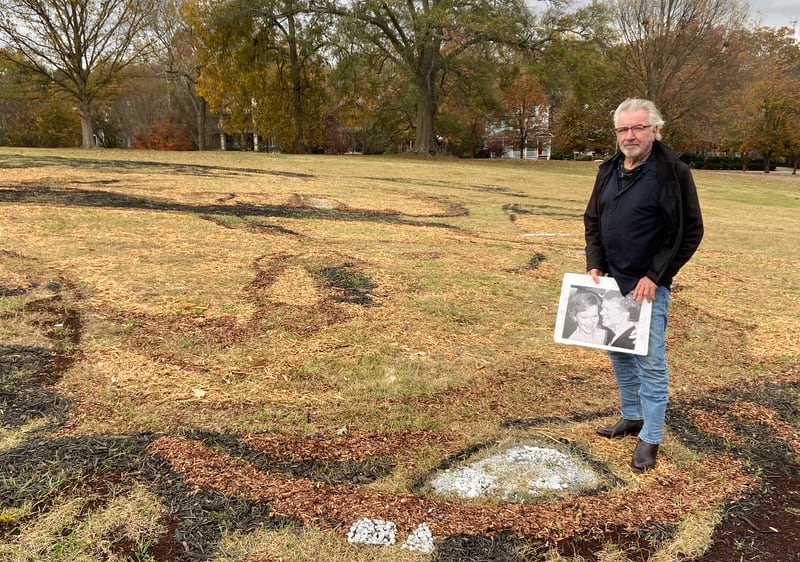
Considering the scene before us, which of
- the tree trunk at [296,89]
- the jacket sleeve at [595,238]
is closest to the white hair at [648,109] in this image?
the jacket sleeve at [595,238]

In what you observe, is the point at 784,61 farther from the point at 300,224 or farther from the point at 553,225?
the point at 300,224

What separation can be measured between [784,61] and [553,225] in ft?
132

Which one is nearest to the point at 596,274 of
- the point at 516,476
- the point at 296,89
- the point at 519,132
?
the point at 516,476

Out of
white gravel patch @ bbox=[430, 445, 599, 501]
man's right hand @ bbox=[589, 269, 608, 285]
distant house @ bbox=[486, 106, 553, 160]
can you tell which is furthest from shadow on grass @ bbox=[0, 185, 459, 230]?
distant house @ bbox=[486, 106, 553, 160]

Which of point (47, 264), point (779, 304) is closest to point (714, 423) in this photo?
point (779, 304)

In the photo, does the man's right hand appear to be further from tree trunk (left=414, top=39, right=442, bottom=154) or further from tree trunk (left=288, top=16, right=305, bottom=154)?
tree trunk (left=288, top=16, right=305, bottom=154)

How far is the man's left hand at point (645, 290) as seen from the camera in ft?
8.35

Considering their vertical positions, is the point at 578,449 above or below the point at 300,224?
below

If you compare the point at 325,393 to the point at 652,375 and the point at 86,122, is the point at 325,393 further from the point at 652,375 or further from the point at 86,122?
the point at 86,122

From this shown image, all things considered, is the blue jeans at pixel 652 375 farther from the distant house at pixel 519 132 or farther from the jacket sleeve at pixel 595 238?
the distant house at pixel 519 132

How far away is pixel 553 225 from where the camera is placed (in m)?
11.0

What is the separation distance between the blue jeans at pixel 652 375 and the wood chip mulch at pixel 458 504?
10.9 inches

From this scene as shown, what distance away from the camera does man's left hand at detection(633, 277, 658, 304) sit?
2.54 m

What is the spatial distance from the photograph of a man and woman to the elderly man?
55mm
